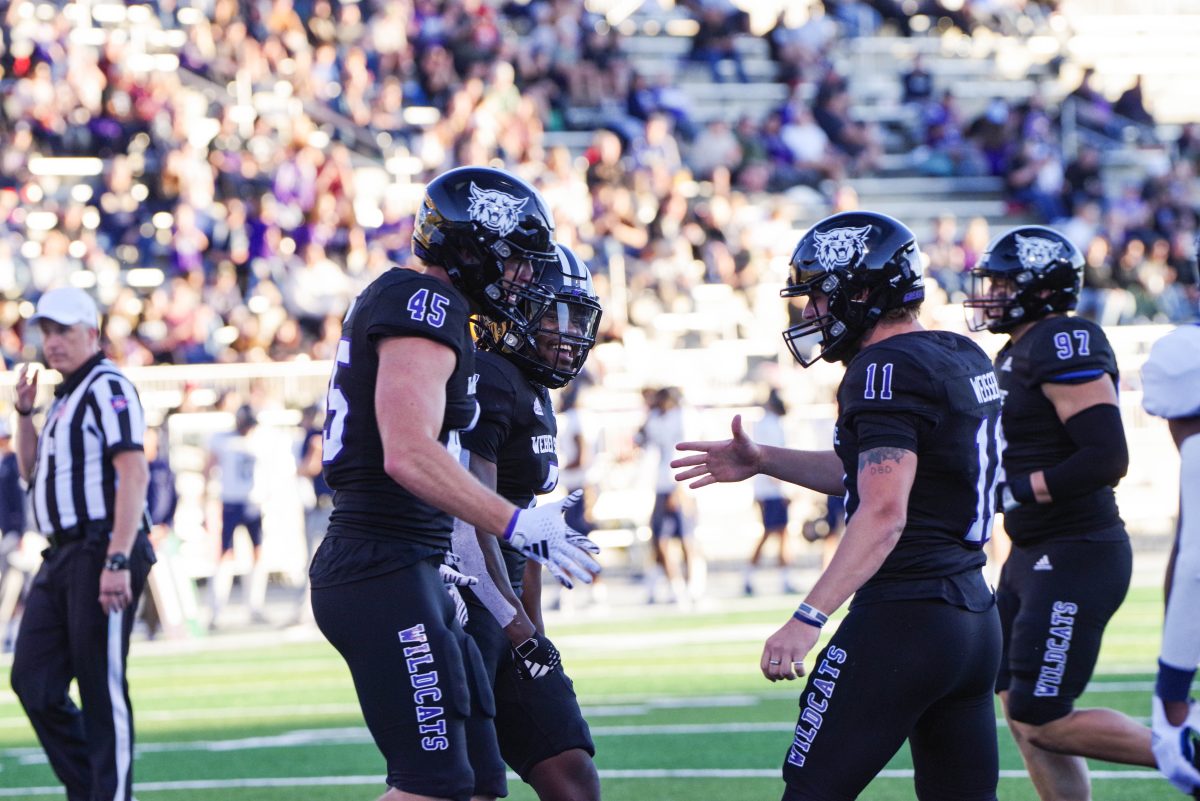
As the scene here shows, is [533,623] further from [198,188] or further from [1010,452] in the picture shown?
[198,188]

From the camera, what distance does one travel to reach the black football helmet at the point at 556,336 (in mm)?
5070

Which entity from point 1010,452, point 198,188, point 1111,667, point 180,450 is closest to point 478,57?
point 198,188

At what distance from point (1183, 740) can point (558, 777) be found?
1712 millimetres

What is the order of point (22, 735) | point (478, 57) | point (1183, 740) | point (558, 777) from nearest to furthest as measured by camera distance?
1. point (1183, 740)
2. point (558, 777)
3. point (22, 735)
4. point (478, 57)

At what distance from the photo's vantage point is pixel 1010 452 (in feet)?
19.7

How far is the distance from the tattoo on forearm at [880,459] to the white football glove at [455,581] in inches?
42.3

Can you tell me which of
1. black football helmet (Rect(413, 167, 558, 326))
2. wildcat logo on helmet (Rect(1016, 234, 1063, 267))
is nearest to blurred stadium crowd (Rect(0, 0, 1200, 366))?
wildcat logo on helmet (Rect(1016, 234, 1063, 267))

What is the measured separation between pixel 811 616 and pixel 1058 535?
204 cm

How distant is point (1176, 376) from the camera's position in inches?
163

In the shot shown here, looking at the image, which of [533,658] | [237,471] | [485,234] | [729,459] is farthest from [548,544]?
[237,471]

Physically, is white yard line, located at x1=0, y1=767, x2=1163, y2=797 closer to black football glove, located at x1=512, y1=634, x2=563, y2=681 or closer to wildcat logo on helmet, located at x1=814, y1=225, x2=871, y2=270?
black football glove, located at x1=512, y1=634, x2=563, y2=681

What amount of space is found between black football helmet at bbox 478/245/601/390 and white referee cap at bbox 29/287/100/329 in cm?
224

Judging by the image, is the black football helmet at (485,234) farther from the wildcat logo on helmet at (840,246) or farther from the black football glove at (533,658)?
the black football glove at (533,658)

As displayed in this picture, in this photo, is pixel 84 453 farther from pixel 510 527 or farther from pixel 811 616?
pixel 811 616
